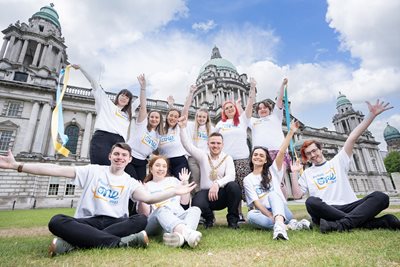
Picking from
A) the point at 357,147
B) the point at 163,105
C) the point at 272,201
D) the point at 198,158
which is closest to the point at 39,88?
the point at 163,105

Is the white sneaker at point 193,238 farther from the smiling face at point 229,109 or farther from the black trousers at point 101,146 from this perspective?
the smiling face at point 229,109

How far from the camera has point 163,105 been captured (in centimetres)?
2786

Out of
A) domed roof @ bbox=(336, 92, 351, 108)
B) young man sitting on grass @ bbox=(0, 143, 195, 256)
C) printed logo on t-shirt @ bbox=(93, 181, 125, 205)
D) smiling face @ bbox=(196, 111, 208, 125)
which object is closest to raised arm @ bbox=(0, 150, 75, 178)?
young man sitting on grass @ bbox=(0, 143, 195, 256)

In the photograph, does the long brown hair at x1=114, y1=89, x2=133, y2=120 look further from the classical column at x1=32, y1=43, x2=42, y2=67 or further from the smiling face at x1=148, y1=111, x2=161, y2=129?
the classical column at x1=32, y1=43, x2=42, y2=67

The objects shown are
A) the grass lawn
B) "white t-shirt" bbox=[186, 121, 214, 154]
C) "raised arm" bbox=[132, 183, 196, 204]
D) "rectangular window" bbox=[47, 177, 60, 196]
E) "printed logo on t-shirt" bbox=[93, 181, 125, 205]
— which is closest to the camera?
the grass lawn

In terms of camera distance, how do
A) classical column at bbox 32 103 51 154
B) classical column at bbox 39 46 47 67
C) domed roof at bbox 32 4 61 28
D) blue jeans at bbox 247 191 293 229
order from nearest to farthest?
1. blue jeans at bbox 247 191 293 229
2. classical column at bbox 32 103 51 154
3. classical column at bbox 39 46 47 67
4. domed roof at bbox 32 4 61 28

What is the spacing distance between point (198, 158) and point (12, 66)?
31.0 metres

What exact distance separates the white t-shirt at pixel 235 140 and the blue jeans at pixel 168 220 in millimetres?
2134

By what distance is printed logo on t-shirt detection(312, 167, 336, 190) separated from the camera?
387 centimetres

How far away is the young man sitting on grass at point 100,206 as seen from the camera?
99.4 inches

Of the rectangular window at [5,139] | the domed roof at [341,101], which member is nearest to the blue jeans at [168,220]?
the rectangular window at [5,139]

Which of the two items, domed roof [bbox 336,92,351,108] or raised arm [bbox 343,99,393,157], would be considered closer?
raised arm [bbox 343,99,393,157]

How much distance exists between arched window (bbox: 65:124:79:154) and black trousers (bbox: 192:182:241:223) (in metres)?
23.3

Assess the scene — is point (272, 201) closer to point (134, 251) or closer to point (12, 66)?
point (134, 251)
